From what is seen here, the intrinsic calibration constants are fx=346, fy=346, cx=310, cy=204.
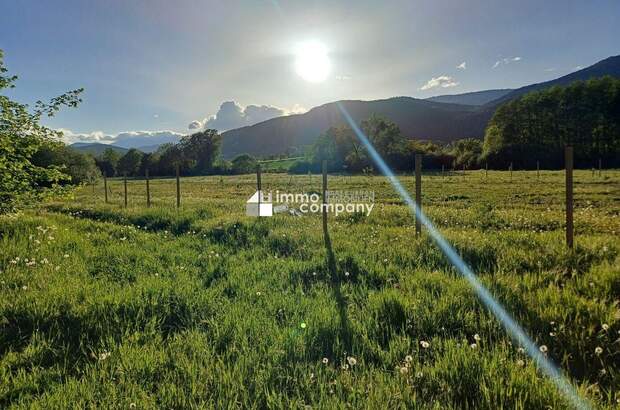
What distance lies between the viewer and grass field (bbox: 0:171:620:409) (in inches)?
97.6

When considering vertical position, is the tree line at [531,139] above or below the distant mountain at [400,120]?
below

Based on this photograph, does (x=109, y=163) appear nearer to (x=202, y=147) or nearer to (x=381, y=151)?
(x=202, y=147)

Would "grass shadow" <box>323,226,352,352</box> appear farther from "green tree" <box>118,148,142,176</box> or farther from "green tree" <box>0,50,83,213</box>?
"green tree" <box>118,148,142,176</box>

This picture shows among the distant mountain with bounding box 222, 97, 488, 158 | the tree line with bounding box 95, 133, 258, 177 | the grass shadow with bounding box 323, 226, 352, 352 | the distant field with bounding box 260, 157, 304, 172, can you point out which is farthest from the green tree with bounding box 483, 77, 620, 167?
the grass shadow with bounding box 323, 226, 352, 352

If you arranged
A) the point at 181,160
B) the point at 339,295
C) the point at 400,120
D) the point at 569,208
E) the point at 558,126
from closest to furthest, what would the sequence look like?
the point at 339,295 → the point at 569,208 → the point at 558,126 → the point at 181,160 → the point at 400,120

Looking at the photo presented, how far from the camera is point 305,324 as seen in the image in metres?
3.51

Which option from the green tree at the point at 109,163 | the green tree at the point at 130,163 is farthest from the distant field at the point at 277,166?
the green tree at the point at 109,163

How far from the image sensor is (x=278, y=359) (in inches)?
114

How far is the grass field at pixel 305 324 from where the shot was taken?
2479 millimetres

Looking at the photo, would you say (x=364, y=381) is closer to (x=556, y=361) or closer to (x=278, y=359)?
(x=278, y=359)

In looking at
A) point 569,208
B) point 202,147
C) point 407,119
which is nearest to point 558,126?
point 569,208

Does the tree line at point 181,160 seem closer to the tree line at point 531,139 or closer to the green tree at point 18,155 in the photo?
the tree line at point 531,139

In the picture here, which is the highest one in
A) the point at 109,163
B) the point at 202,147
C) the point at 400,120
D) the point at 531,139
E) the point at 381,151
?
the point at 400,120

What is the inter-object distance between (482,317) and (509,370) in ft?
3.25
